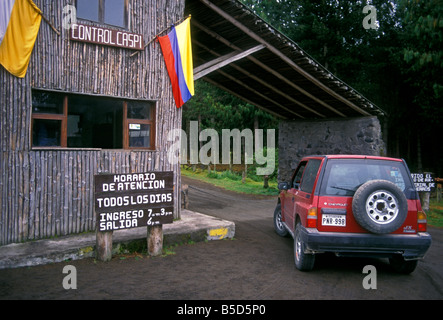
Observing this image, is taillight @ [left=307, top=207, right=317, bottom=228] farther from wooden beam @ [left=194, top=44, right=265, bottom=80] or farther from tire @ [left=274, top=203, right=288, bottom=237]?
wooden beam @ [left=194, top=44, right=265, bottom=80]

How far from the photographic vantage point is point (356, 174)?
5879mm

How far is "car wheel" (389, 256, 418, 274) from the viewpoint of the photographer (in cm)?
601

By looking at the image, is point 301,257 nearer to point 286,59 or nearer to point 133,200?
point 133,200

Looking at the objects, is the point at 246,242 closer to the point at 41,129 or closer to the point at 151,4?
the point at 41,129

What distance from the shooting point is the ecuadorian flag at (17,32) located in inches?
265

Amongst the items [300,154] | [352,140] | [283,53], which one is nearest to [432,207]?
[352,140]

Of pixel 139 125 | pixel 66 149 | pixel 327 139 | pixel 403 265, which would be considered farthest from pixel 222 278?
pixel 327 139

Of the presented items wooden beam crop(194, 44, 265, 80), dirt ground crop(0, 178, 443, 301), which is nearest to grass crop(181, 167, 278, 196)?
wooden beam crop(194, 44, 265, 80)

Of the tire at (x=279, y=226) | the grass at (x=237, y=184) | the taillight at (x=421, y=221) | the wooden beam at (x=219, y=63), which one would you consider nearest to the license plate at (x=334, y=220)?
the taillight at (x=421, y=221)

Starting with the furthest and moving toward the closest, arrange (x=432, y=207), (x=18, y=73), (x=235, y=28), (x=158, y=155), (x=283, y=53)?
(x=432, y=207) → (x=283, y=53) → (x=235, y=28) → (x=158, y=155) → (x=18, y=73)

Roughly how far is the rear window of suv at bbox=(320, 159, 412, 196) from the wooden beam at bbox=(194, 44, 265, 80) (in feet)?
17.4

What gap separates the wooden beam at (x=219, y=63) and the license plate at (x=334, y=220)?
5819mm

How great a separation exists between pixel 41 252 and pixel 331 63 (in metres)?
21.0

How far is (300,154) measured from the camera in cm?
1680
